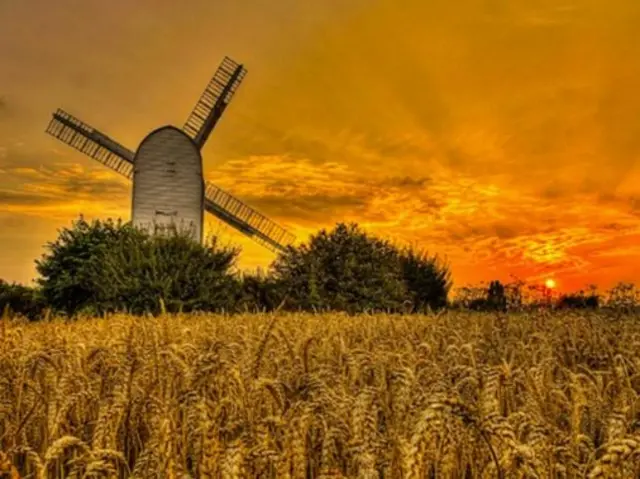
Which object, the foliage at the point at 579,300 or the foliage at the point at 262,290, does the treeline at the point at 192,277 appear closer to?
the foliage at the point at 262,290

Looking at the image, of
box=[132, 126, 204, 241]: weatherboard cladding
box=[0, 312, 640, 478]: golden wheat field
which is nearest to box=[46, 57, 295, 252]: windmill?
box=[132, 126, 204, 241]: weatherboard cladding

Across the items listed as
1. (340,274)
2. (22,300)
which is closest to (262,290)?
(340,274)

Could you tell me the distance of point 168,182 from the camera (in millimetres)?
37219

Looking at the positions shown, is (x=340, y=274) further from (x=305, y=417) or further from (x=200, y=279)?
(x=305, y=417)

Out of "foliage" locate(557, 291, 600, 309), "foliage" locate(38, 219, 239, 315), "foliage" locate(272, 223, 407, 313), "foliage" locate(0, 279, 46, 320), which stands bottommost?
"foliage" locate(0, 279, 46, 320)

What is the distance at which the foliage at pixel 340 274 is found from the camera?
27391 millimetres

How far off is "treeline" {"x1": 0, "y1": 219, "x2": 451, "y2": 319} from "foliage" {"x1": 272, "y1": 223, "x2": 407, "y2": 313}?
0.12ft

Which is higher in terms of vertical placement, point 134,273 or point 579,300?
point 579,300

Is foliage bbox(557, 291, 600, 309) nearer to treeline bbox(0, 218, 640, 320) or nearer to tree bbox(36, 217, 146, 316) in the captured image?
treeline bbox(0, 218, 640, 320)

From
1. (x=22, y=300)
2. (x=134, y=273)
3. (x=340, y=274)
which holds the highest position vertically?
(x=340, y=274)

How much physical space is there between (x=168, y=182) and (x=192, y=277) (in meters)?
13.2

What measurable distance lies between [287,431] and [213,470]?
0.44 m

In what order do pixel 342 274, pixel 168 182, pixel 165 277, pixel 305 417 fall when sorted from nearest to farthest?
pixel 305 417 < pixel 165 277 < pixel 342 274 < pixel 168 182

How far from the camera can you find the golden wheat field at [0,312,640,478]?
3.12 metres
